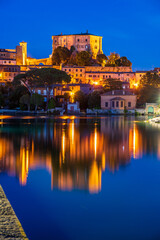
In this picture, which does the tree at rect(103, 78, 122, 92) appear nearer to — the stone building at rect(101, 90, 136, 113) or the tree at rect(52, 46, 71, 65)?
the stone building at rect(101, 90, 136, 113)

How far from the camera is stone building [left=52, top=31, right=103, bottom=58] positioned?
11303 centimetres

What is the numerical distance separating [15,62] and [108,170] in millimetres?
100294

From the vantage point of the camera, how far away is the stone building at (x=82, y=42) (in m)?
113

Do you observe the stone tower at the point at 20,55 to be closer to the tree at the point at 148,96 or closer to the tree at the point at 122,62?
the tree at the point at 122,62

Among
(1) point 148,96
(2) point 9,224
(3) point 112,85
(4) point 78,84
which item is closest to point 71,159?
(2) point 9,224

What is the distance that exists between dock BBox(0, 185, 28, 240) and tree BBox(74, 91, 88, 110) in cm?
6211

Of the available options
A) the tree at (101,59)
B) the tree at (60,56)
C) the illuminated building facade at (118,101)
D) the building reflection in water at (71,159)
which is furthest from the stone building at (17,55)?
the building reflection in water at (71,159)

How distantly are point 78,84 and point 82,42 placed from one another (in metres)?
38.2

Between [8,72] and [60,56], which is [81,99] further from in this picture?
[60,56]

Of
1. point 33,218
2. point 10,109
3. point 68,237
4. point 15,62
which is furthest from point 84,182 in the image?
point 15,62

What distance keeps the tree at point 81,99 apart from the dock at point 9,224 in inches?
2445

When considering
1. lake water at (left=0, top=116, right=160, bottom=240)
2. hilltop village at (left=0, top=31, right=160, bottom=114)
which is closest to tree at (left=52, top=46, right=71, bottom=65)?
hilltop village at (left=0, top=31, right=160, bottom=114)

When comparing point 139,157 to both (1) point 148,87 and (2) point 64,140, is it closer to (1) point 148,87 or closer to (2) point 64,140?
(2) point 64,140

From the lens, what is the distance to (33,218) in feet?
22.1
